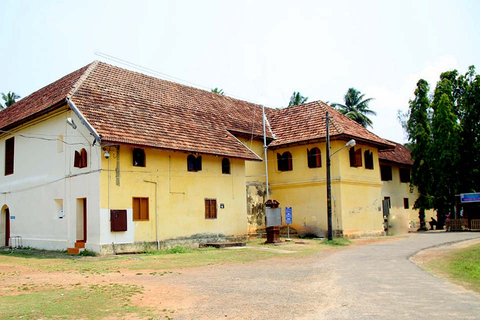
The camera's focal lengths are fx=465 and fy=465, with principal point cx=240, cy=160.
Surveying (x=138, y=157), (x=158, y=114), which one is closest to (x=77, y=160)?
(x=138, y=157)

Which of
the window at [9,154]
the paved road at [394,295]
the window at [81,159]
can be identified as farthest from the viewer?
the window at [9,154]

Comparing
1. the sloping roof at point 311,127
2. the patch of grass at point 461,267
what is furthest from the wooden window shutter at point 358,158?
the patch of grass at point 461,267

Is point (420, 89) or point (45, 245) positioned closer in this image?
point (45, 245)

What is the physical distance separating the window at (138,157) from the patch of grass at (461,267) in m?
10.8

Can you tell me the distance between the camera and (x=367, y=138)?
25359 mm

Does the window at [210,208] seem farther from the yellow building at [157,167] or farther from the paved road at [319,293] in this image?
the paved road at [319,293]

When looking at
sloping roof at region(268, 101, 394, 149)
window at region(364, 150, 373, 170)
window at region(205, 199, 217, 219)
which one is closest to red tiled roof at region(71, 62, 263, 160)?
sloping roof at region(268, 101, 394, 149)

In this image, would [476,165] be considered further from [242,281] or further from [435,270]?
[242,281]

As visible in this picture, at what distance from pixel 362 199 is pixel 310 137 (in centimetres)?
458

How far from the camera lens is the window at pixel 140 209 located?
17.7m

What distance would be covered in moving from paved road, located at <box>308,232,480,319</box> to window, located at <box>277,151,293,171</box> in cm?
1222

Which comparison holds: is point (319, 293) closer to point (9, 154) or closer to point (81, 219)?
point (81, 219)

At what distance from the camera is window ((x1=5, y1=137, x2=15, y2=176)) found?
2192 cm

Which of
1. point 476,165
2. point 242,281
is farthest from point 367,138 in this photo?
point 242,281
